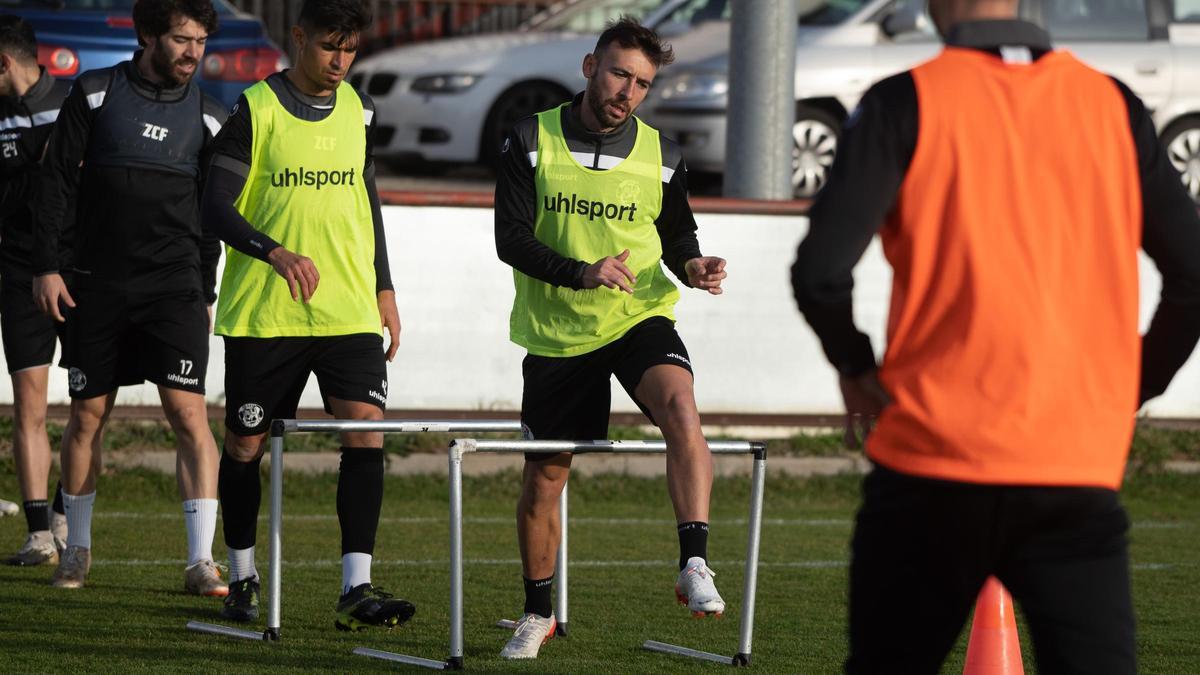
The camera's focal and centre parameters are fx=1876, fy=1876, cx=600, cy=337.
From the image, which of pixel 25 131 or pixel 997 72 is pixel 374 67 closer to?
pixel 25 131

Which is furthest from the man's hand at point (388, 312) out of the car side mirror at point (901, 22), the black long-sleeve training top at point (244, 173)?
the car side mirror at point (901, 22)

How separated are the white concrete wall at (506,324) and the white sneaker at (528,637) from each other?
15.5 feet

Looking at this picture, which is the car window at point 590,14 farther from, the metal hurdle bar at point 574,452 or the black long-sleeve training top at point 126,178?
the metal hurdle bar at point 574,452

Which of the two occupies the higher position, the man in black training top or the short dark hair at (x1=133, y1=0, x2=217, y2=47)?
the short dark hair at (x1=133, y1=0, x2=217, y2=47)

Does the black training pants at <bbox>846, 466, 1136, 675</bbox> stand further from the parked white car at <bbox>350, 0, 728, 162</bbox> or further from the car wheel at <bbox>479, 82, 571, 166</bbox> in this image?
the car wheel at <bbox>479, 82, 571, 166</bbox>

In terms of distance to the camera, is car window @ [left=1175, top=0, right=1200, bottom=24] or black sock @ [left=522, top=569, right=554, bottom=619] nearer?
black sock @ [left=522, top=569, right=554, bottom=619]

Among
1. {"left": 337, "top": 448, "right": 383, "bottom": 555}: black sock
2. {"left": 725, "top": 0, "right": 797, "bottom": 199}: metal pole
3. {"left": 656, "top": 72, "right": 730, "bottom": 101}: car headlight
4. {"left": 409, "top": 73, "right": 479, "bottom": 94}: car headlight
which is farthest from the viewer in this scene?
{"left": 409, "top": 73, "right": 479, "bottom": 94}: car headlight

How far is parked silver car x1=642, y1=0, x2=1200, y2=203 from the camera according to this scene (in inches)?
607

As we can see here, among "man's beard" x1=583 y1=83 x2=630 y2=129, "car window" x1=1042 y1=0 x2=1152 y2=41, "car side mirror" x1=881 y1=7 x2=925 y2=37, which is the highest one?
"car window" x1=1042 y1=0 x2=1152 y2=41

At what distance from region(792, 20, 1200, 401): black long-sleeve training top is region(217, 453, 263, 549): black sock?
3.98 meters

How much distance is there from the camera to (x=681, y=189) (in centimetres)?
627

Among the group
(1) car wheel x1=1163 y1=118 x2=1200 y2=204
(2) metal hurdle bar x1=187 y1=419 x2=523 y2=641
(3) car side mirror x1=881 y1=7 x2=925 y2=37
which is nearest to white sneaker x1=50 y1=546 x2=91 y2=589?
(2) metal hurdle bar x1=187 y1=419 x2=523 y2=641

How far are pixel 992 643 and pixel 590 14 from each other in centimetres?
1459

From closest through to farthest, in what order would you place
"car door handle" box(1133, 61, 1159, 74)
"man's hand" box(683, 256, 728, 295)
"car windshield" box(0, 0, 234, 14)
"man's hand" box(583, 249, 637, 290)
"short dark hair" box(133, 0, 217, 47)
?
1. "man's hand" box(583, 249, 637, 290)
2. "man's hand" box(683, 256, 728, 295)
3. "short dark hair" box(133, 0, 217, 47)
4. "car windshield" box(0, 0, 234, 14)
5. "car door handle" box(1133, 61, 1159, 74)
